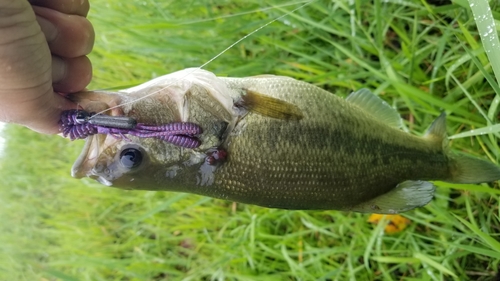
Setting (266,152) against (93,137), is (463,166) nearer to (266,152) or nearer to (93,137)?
(266,152)

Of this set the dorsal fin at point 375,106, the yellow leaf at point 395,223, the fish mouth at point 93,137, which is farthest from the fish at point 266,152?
the yellow leaf at point 395,223

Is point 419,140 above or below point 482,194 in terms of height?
above

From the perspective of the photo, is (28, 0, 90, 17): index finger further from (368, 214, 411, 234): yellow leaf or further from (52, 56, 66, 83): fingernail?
(368, 214, 411, 234): yellow leaf

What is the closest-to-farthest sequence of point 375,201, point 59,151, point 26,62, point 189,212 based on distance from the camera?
point 26,62, point 375,201, point 189,212, point 59,151

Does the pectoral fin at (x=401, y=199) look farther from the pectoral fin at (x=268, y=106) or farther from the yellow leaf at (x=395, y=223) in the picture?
the yellow leaf at (x=395, y=223)

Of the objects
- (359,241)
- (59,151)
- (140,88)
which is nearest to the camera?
(140,88)

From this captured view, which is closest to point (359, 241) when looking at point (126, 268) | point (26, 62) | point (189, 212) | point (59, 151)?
point (189, 212)

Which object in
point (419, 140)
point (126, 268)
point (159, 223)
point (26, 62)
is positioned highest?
point (26, 62)

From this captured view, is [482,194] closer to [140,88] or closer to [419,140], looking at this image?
[419,140]
